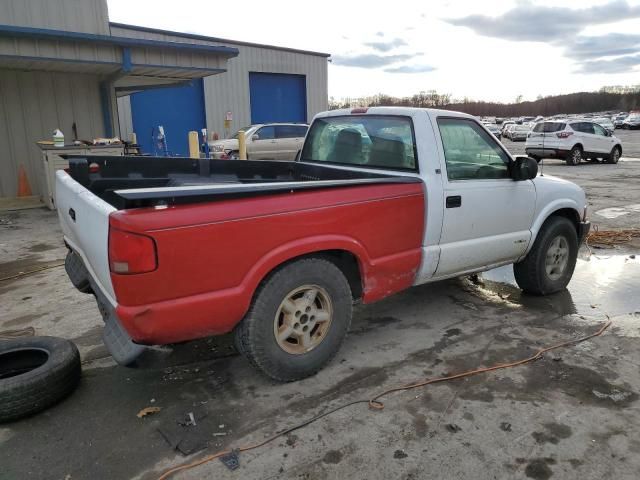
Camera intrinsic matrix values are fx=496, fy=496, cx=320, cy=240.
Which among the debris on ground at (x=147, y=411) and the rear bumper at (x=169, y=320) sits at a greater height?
the rear bumper at (x=169, y=320)

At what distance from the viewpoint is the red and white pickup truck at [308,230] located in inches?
106

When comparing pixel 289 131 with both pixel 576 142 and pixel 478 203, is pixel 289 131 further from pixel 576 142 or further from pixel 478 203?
pixel 478 203

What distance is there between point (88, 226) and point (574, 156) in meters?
21.4

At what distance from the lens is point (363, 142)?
448cm

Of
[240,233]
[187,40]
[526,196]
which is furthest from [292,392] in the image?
[187,40]

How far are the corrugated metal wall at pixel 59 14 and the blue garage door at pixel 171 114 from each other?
6.25 metres

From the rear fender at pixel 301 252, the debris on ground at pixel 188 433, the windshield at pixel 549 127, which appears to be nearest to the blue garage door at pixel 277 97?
the windshield at pixel 549 127

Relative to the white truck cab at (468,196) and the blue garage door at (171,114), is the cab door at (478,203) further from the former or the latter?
the blue garage door at (171,114)

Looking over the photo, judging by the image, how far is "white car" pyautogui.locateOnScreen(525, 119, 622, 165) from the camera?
66.3 ft

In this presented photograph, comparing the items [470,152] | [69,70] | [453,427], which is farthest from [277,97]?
[453,427]

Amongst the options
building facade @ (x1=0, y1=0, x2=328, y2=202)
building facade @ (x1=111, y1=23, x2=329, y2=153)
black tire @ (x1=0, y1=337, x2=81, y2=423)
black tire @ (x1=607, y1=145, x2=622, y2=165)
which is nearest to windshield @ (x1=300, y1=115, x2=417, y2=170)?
black tire @ (x1=0, y1=337, x2=81, y2=423)

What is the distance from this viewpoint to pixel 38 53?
29.1 ft

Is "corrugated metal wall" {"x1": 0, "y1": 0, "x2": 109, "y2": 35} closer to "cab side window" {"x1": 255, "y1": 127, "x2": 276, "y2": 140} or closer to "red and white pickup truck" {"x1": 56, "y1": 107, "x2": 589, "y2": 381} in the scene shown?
"cab side window" {"x1": 255, "y1": 127, "x2": 276, "y2": 140}

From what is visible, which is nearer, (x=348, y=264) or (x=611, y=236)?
(x=348, y=264)
